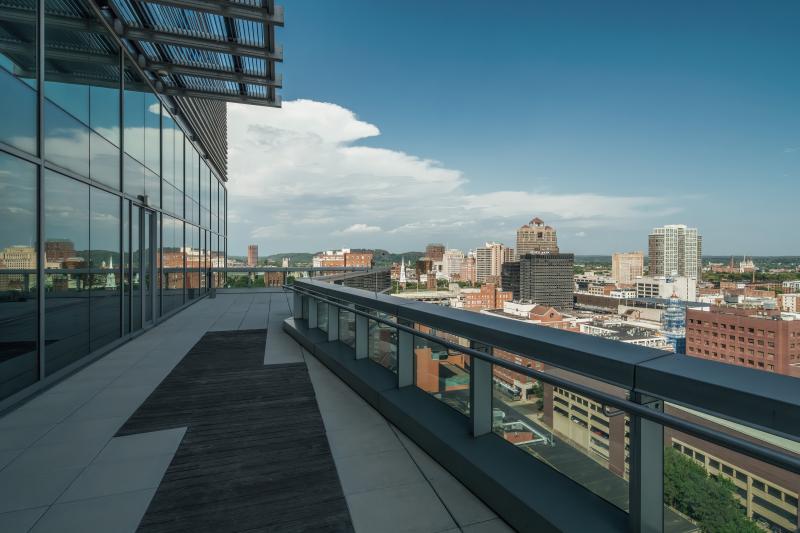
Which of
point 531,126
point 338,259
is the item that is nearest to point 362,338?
point 338,259

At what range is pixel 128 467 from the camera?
9.35ft

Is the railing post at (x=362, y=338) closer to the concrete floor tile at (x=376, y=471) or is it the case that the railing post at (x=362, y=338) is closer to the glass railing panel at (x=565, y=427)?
the concrete floor tile at (x=376, y=471)

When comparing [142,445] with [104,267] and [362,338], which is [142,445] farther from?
[104,267]

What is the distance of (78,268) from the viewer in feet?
18.7

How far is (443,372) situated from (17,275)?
4853mm

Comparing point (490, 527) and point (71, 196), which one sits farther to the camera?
point (71, 196)

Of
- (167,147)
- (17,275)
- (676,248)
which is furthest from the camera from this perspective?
(676,248)

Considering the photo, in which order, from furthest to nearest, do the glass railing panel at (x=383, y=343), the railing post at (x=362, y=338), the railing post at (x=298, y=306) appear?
the railing post at (x=298, y=306), the railing post at (x=362, y=338), the glass railing panel at (x=383, y=343)

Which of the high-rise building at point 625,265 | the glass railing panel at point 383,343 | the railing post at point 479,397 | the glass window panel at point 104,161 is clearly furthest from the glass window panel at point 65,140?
the high-rise building at point 625,265

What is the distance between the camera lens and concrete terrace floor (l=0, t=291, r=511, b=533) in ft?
7.41

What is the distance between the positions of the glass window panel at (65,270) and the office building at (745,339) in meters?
6.89

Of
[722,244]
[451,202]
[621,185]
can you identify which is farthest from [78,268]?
[451,202]

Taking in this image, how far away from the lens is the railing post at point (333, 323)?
5697 millimetres

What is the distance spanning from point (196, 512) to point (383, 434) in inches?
57.8
